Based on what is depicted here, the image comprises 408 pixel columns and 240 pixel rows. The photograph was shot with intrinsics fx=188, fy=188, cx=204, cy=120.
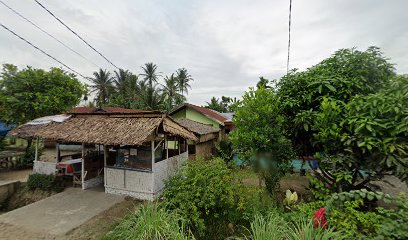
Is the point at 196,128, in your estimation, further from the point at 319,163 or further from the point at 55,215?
the point at 319,163

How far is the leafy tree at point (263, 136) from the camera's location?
20.2 ft

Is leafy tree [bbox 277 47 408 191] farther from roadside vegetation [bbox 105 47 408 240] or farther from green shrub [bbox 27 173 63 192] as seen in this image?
green shrub [bbox 27 173 63 192]

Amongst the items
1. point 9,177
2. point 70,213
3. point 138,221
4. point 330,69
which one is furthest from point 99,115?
point 330,69

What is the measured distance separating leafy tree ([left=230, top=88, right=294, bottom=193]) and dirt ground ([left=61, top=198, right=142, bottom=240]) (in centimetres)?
435

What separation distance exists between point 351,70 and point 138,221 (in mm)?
6660

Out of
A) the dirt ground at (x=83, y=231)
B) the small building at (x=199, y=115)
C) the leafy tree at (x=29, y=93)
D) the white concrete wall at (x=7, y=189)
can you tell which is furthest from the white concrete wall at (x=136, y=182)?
the small building at (x=199, y=115)

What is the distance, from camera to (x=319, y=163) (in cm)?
510

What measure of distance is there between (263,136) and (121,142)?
493 cm

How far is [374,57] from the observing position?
4902 mm

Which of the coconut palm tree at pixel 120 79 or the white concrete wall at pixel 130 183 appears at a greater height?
the coconut palm tree at pixel 120 79

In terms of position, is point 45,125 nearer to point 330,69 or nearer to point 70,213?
point 70,213

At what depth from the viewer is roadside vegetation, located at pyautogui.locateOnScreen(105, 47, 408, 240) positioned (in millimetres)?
3650

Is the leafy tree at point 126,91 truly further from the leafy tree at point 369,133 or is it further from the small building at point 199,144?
the leafy tree at point 369,133

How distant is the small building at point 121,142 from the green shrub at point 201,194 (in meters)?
1.36
